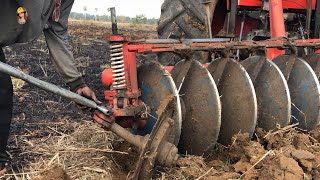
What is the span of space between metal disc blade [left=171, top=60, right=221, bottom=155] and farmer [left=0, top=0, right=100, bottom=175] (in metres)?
0.60

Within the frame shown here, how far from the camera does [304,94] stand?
11.2 feet

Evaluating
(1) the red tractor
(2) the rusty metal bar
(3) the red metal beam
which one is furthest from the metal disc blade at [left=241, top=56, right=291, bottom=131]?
(3) the red metal beam

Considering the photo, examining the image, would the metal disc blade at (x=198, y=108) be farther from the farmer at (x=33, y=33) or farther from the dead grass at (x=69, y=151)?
the farmer at (x=33, y=33)

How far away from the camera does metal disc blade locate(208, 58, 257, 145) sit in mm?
3070

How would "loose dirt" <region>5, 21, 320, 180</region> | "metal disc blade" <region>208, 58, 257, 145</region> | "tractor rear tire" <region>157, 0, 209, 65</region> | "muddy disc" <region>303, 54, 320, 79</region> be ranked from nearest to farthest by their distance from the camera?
"loose dirt" <region>5, 21, 320, 180</region> → "metal disc blade" <region>208, 58, 257, 145</region> → "muddy disc" <region>303, 54, 320, 79</region> → "tractor rear tire" <region>157, 0, 209, 65</region>

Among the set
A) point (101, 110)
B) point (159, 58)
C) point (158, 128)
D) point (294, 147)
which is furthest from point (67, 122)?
point (294, 147)

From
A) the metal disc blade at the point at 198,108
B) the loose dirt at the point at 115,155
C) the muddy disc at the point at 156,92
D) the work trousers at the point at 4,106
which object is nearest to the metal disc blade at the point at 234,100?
the loose dirt at the point at 115,155

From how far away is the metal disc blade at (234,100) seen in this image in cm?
307

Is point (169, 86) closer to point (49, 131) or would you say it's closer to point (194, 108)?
point (194, 108)

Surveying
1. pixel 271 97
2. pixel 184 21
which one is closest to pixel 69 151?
pixel 271 97

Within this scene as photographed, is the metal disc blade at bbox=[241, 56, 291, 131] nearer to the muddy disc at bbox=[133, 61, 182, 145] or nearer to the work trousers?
the muddy disc at bbox=[133, 61, 182, 145]

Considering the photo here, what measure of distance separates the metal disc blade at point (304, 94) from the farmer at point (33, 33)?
4.90 feet

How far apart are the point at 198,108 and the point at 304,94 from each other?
0.91m

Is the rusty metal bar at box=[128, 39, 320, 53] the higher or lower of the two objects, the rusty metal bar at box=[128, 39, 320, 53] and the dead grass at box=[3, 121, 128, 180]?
the higher
